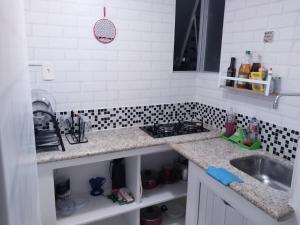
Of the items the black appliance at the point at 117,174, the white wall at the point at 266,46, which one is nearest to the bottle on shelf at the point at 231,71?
the white wall at the point at 266,46

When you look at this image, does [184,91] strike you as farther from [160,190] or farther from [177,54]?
[160,190]

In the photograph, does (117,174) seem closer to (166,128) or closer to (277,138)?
(166,128)

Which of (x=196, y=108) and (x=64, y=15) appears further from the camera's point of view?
(x=196, y=108)

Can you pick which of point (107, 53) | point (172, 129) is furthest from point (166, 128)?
point (107, 53)

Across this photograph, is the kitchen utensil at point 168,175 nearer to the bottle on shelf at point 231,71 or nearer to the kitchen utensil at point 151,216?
the kitchen utensil at point 151,216

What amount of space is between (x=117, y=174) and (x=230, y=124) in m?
1.10

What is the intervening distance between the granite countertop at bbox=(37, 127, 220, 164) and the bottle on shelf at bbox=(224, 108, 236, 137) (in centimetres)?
11

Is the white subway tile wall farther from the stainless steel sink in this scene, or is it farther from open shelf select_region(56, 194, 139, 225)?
open shelf select_region(56, 194, 139, 225)

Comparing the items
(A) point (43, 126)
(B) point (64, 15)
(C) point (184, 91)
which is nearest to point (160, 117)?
(C) point (184, 91)

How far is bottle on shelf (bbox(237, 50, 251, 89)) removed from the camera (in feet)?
6.16

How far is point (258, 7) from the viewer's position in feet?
6.04

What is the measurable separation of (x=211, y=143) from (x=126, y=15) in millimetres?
1322

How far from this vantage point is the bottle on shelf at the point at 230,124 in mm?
2033

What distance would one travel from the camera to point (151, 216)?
85.2 inches
